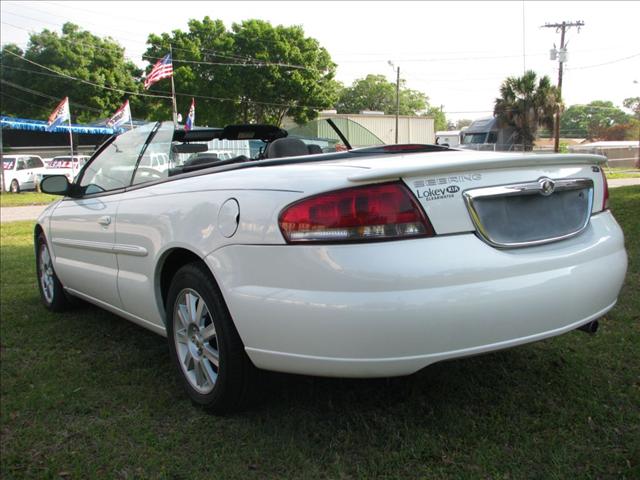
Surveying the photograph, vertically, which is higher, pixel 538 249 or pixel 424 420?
pixel 538 249

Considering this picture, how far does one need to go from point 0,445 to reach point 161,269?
1.09m

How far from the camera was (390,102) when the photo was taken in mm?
88938

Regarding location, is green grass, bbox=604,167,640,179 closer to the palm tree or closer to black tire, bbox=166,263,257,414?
the palm tree

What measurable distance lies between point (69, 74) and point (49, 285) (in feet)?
134

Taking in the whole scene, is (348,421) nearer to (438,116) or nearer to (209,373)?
(209,373)

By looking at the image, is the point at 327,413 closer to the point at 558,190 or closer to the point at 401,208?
the point at 401,208

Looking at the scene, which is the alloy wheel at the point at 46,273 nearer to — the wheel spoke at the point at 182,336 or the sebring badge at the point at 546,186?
the wheel spoke at the point at 182,336

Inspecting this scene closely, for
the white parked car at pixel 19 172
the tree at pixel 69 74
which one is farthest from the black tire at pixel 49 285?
the tree at pixel 69 74

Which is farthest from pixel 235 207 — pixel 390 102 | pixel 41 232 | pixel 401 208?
pixel 390 102

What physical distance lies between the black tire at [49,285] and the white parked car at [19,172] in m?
20.9

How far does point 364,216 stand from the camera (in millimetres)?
2076

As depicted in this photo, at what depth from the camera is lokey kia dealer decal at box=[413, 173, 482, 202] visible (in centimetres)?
212

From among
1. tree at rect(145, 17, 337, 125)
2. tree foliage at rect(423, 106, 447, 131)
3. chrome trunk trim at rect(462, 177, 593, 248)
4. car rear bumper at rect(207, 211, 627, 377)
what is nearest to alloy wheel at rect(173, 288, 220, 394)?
car rear bumper at rect(207, 211, 627, 377)

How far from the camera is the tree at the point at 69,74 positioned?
134 ft
